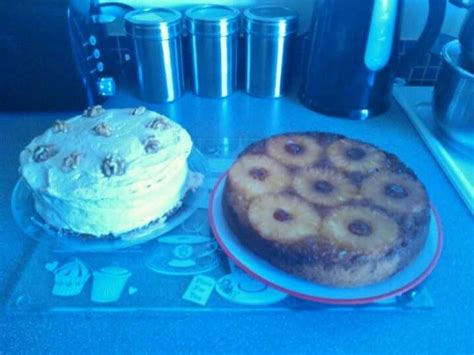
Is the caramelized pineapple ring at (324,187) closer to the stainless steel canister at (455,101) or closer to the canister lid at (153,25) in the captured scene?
the stainless steel canister at (455,101)

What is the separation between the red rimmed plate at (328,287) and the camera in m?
0.48

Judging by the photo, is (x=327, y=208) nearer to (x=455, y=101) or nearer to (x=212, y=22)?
(x=455, y=101)

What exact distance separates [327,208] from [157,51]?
523 mm

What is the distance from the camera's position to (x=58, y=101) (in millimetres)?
855

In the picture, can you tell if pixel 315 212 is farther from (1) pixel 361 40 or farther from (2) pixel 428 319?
(1) pixel 361 40

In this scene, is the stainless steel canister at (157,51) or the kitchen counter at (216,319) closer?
the kitchen counter at (216,319)

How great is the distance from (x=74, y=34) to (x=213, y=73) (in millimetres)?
304

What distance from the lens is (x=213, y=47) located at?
0.87m

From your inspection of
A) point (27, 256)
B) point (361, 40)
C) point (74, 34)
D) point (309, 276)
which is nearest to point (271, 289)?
point (309, 276)

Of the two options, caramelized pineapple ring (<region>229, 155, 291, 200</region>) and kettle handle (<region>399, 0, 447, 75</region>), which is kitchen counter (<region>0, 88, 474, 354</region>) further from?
kettle handle (<region>399, 0, 447, 75</region>)

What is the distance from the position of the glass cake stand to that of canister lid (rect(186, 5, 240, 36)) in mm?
416

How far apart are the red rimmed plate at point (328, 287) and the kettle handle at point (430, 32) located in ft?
1.33

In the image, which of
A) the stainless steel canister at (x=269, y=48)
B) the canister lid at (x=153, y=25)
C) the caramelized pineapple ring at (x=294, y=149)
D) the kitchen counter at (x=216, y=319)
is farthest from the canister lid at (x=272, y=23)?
the kitchen counter at (x=216, y=319)

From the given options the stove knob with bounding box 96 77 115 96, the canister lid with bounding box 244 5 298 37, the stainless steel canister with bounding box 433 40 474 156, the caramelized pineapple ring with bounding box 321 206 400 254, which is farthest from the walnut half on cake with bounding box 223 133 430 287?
the stove knob with bounding box 96 77 115 96
